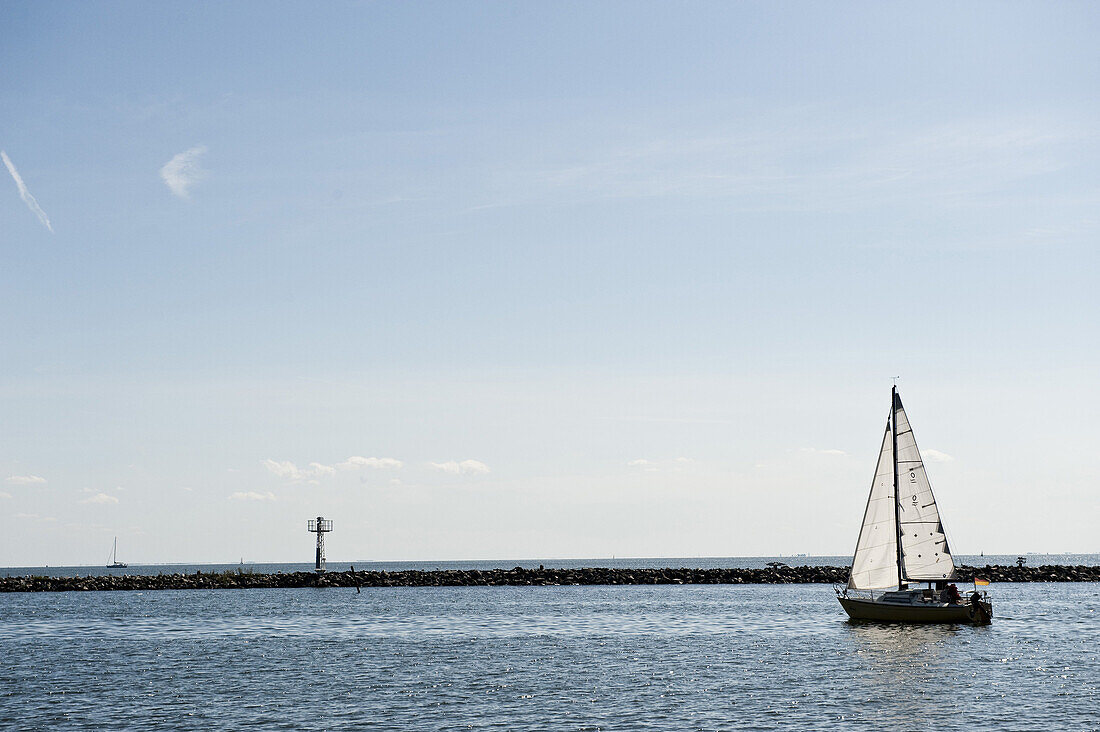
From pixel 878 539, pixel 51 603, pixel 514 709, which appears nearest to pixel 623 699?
pixel 514 709

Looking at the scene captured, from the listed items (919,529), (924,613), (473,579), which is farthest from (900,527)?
(473,579)

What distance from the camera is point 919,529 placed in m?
60.4

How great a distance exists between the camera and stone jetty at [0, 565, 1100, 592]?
400 feet

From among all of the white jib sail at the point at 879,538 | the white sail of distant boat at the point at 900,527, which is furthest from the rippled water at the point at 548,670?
the white sail of distant boat at the point at 900,527

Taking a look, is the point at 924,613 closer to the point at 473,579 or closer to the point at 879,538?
the point at 879,538

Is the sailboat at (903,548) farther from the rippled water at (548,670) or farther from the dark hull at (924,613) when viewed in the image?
the rippled water at (548,670)

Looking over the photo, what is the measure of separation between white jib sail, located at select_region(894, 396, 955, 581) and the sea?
3.63m

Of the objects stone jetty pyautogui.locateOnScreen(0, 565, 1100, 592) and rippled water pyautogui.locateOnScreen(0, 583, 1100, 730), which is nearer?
rippled water pyautogui.locateOnScreen(0, 583, 1100, 730)

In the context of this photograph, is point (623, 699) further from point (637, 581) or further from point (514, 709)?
point (637, 581)

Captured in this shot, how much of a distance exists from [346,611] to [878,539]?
140ft

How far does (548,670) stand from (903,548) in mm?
26900

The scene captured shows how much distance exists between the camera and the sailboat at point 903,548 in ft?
197

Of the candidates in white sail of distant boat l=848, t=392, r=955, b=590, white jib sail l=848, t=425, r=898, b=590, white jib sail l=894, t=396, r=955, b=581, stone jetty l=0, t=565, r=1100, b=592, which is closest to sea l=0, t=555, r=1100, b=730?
white jib sail l=848, t=425, r=898, b=590

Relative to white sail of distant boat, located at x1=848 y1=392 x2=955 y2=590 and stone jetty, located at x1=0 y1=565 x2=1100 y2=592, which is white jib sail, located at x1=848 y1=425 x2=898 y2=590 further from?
stone jetty, located at x1=0 y1=565 x2=1100 y2=592
